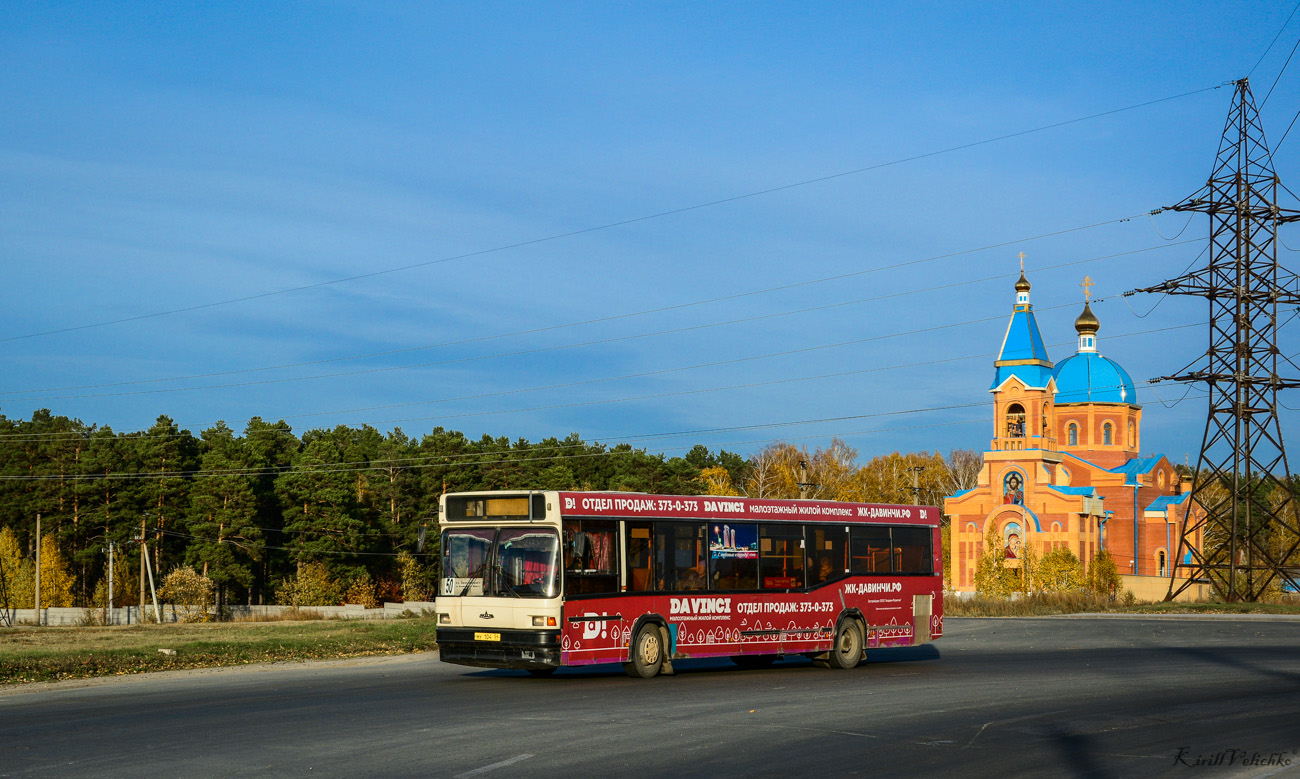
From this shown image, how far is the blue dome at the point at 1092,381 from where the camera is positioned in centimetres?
8650

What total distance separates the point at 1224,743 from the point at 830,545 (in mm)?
10426

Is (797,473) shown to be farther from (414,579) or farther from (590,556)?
(590,556)

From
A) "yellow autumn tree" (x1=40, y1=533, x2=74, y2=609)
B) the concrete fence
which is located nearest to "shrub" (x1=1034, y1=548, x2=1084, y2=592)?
the concrete fence

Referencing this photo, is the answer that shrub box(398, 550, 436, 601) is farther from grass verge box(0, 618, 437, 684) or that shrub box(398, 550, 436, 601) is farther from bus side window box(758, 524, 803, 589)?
bus side window box(758, 524, 803, 589)

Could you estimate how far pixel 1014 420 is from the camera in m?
85.6

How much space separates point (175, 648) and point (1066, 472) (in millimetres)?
69197

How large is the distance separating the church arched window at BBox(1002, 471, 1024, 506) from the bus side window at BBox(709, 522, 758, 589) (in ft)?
210

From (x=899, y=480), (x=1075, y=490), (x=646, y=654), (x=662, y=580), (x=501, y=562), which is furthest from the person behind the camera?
(x=899, y=480)

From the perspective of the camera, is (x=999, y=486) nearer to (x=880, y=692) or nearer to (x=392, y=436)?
(x=392, y=436)

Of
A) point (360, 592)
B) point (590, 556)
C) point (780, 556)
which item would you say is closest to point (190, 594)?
point (360, 592)

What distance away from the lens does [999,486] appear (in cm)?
8325

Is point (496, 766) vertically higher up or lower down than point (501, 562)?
lower down

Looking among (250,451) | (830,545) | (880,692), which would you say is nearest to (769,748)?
(880,692)

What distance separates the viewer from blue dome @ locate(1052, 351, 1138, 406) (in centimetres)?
8650
